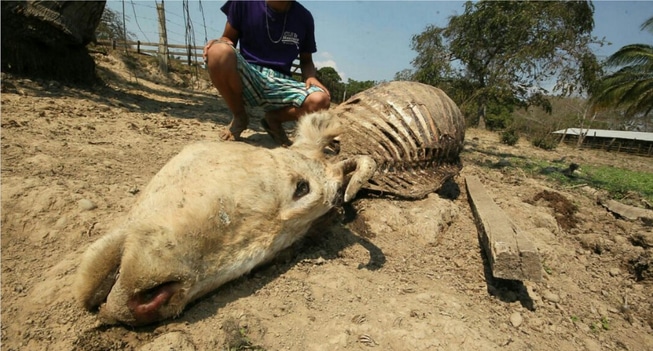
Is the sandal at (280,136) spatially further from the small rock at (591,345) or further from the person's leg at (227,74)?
the small rock at (591,345)

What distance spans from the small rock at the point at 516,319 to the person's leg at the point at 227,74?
303 cm

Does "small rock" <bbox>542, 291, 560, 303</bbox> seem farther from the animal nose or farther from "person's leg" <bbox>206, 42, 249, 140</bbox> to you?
"person's leg" <bbox>206, 42, 249, 140</bbox>

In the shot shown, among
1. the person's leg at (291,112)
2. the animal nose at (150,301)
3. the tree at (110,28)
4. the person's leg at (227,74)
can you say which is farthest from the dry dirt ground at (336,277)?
the tree at (110,28)

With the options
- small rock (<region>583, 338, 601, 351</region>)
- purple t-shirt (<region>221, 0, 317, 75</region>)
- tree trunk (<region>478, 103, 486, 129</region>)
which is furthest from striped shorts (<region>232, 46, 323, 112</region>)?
tree trunk (<region>478, 103, 486, 129</region>)

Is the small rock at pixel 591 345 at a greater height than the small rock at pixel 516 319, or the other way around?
the small rock at pixel 516 319

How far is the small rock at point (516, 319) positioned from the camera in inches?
83.8

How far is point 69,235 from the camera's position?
2086 mm

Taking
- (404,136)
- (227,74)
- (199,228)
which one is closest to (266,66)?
(227,74)

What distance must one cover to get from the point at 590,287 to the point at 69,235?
3513mm

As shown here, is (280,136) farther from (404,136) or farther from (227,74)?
(404,136)

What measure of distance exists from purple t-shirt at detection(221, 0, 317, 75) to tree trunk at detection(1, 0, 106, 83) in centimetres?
319

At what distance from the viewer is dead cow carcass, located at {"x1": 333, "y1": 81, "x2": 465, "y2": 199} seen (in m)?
3.28

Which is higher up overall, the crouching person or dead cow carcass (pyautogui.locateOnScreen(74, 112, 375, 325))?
the crouching person

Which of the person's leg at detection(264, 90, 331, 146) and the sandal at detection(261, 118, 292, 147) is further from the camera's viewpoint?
the sandal at detection(261, 118, 292, 147)
